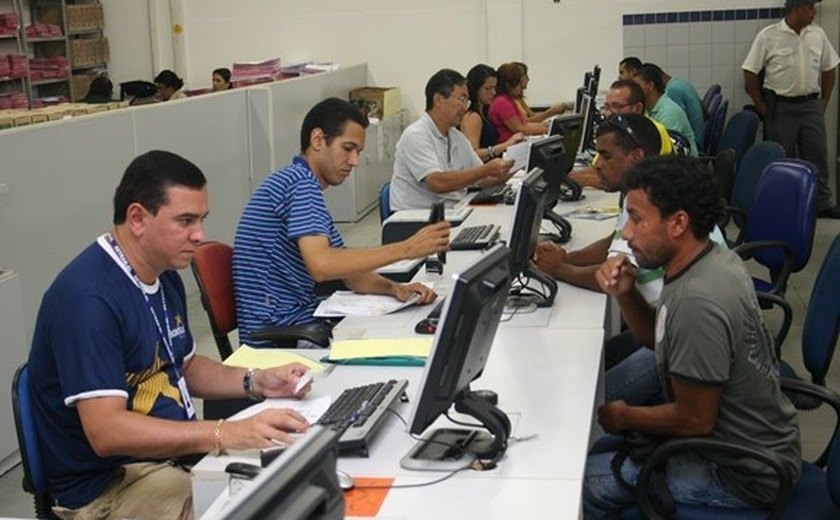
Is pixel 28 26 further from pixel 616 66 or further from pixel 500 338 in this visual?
pixel 500 338

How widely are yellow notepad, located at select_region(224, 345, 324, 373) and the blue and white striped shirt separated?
58 cm

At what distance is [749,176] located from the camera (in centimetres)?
563

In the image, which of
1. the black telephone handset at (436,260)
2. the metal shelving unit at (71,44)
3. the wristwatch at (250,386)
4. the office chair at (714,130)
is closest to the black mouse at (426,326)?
the wristwatch at (250,386)

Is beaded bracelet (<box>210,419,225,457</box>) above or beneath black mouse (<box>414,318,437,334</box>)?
above

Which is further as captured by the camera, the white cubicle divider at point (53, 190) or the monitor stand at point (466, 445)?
the white cubicle divider at point (53, 190)

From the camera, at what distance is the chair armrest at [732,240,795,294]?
4.69 m

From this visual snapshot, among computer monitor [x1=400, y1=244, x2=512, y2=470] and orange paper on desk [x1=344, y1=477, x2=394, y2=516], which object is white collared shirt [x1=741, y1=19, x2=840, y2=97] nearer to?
computer monitor [x1=400, y1=244, x2=512, y2=470]

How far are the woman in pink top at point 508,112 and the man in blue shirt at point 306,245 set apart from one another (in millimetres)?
4387

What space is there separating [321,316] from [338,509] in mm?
2602

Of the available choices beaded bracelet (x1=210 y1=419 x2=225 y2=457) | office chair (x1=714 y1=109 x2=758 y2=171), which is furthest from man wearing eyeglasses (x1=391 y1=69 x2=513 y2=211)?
beaded bracelet (x1=210 y1=419 x2=225 y2=457)

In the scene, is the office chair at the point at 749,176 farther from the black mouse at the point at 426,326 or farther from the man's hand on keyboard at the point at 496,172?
the black mouse at the point at 426,326

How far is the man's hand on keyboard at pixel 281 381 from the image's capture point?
2.93 meters

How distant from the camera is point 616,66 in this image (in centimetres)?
1005

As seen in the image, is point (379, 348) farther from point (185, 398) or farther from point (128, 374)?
point (128, 374)
